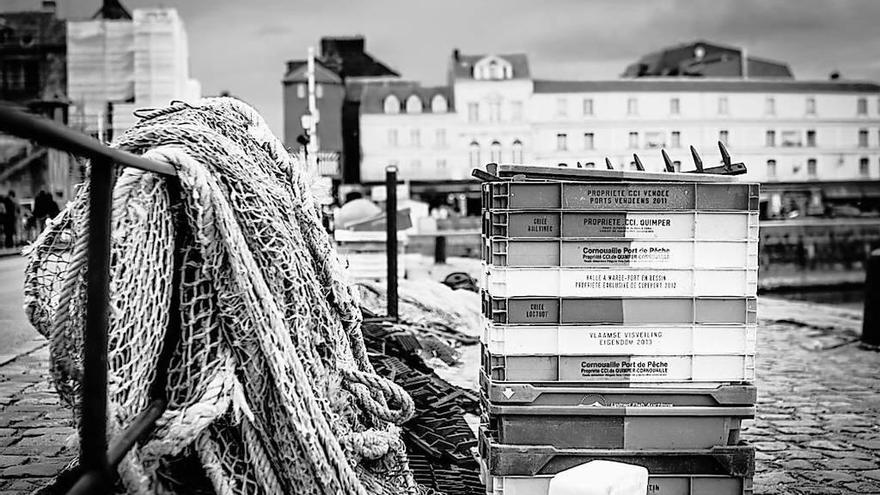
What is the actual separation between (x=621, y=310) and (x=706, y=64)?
83.9 metres

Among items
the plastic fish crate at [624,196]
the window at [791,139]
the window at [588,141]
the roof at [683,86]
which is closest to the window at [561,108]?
the roof at [683,86]

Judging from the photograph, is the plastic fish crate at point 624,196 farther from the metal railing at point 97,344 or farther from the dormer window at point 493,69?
the dormer window at point 493,69

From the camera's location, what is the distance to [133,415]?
2.52 meters

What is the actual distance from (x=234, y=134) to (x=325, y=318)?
78cm

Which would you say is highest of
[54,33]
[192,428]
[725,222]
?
[54,33]

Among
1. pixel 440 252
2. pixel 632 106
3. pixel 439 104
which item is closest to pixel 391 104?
pixel 439 104

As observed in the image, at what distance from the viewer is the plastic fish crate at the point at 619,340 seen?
4176 mm

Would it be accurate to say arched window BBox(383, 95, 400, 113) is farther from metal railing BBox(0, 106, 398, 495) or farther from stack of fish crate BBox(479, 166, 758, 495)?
metal railing BBox(0, 106, 398, 495)

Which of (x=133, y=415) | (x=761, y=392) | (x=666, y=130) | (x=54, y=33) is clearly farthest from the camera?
(x=666, y=130)

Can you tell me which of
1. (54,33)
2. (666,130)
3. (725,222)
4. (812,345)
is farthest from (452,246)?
(725,222)

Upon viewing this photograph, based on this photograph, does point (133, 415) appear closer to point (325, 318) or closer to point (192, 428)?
point (192, 428)

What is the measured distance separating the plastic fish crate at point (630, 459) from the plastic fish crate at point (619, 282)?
672 millimetres

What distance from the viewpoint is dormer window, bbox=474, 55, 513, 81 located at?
7219cm

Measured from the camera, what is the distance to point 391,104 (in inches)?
2842
